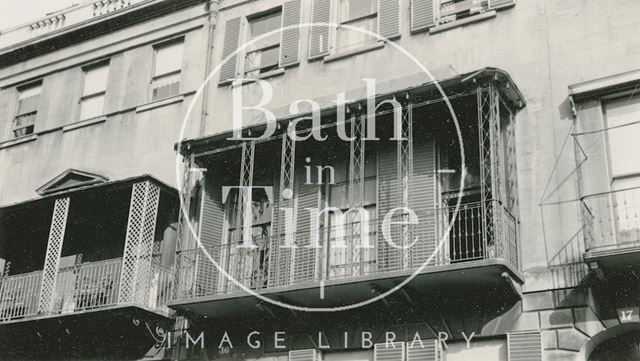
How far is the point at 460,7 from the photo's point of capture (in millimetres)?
18359

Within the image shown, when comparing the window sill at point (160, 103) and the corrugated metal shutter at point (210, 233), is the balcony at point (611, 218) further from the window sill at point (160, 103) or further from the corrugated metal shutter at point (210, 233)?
the window sill at point (160, 103)

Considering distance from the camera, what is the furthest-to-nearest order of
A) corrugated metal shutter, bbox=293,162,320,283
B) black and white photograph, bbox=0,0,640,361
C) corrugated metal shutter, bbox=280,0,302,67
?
1. corrugated metal shutter, bbox=280,0,302,67
2. corrugated metal shutter, bbox=293,162,320,283
3. black and white photograph, bbox=0,0,640,361

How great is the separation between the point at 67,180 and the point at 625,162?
12.5 m

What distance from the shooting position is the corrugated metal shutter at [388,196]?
16188 millimetres

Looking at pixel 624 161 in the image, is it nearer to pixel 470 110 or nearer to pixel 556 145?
pixel 556 145

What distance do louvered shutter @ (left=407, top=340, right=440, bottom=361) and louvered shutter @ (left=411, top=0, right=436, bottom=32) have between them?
20.9ft

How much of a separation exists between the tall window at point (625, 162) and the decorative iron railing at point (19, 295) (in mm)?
11916

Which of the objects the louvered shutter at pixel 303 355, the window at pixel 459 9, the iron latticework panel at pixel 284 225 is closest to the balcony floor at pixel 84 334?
the iron latticework panel at pixel 284 225

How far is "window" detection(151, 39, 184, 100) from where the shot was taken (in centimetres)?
2202

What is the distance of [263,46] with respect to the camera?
20922 mm

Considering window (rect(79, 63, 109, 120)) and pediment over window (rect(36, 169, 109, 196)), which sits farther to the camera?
window (rect(79, 63, 109, 120))

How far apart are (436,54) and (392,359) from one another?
6.00 metres

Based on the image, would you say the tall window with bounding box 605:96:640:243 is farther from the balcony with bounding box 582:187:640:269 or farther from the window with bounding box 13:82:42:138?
the window with bounding box 13:82:42:138

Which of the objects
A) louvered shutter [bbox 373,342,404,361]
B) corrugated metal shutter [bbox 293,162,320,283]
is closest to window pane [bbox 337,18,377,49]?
corrugated metal shutter [bbox 293,162,320,283]
